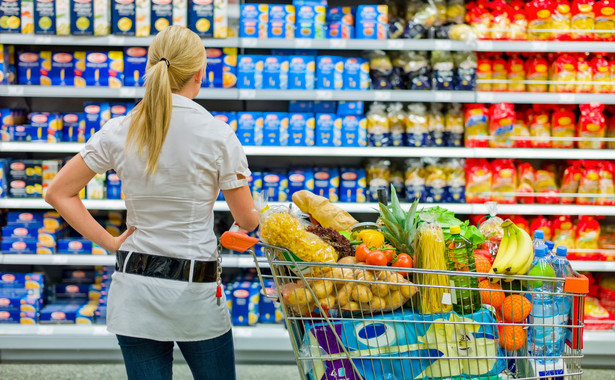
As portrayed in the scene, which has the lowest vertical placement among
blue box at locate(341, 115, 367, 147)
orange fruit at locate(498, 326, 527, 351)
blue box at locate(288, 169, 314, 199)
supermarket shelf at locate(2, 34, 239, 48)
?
orange fruit at locate(498, 326, 527, 351)

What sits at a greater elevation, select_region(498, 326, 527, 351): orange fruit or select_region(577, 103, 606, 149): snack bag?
select_region(577, 103, 606, 149): snack bag

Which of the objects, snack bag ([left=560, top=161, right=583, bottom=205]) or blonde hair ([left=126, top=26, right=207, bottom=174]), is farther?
snack bag ([left=560, top=161, right=583, bottom=205])

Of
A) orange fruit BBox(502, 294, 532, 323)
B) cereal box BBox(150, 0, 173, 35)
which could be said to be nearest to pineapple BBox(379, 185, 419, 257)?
orange fruit BBox(502, 294, 532, 323)

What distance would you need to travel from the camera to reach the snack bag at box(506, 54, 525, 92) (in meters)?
3.67

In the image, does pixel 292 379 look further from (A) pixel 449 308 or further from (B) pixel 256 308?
(A) pixel 449 308

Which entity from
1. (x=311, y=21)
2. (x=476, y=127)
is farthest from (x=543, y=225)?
(x=311, y=21)

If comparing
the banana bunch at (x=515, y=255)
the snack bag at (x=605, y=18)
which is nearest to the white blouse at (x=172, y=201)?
the banana bunch at (x=515, y=255)

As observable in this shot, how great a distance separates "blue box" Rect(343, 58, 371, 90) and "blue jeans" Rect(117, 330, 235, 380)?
2.15m

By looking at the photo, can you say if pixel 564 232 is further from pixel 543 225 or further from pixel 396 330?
pixel 396 330

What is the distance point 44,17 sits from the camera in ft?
11.6

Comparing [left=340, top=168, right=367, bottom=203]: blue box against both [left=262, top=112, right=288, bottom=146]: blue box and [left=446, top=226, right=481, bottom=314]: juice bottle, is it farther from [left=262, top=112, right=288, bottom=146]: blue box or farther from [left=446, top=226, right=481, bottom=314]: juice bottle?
[left=446, top=226, right=481, bottom=314]: juice bottle

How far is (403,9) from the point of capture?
3805 mm

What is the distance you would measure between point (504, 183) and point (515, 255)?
2.06 m

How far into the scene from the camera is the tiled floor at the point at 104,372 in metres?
3.44
